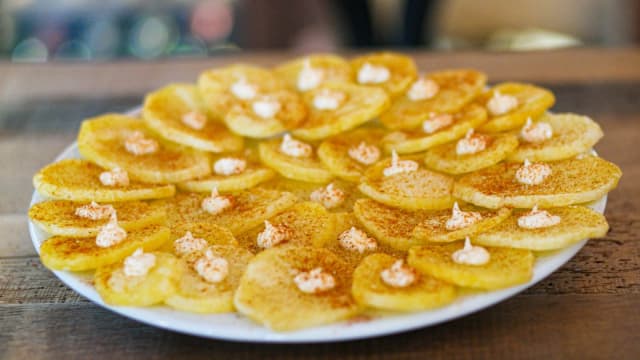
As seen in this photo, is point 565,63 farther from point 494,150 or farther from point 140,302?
point 140,302

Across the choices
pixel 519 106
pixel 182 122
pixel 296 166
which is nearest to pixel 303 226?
pixel 296 166

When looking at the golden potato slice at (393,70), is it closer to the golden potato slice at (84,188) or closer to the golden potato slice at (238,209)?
the golden potato slice at (238,209)

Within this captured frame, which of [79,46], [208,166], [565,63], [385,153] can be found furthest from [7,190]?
[79,46]

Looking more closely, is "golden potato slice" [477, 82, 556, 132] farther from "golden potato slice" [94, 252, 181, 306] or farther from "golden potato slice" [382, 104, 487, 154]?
"golden potato slice" [94, 252, 181, 306]

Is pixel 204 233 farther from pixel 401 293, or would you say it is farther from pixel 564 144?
pixel 564 144

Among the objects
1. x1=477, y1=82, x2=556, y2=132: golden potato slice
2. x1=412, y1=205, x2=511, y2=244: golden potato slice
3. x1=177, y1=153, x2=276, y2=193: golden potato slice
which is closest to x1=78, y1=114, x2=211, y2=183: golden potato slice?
x1=177, y1=153, x2=276, y2=193: golden potato slice

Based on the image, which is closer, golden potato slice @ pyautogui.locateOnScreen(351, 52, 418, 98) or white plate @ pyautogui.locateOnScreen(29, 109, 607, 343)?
white plate @ pyautogui.locateOnScreen(29, 109, 607, 343)
